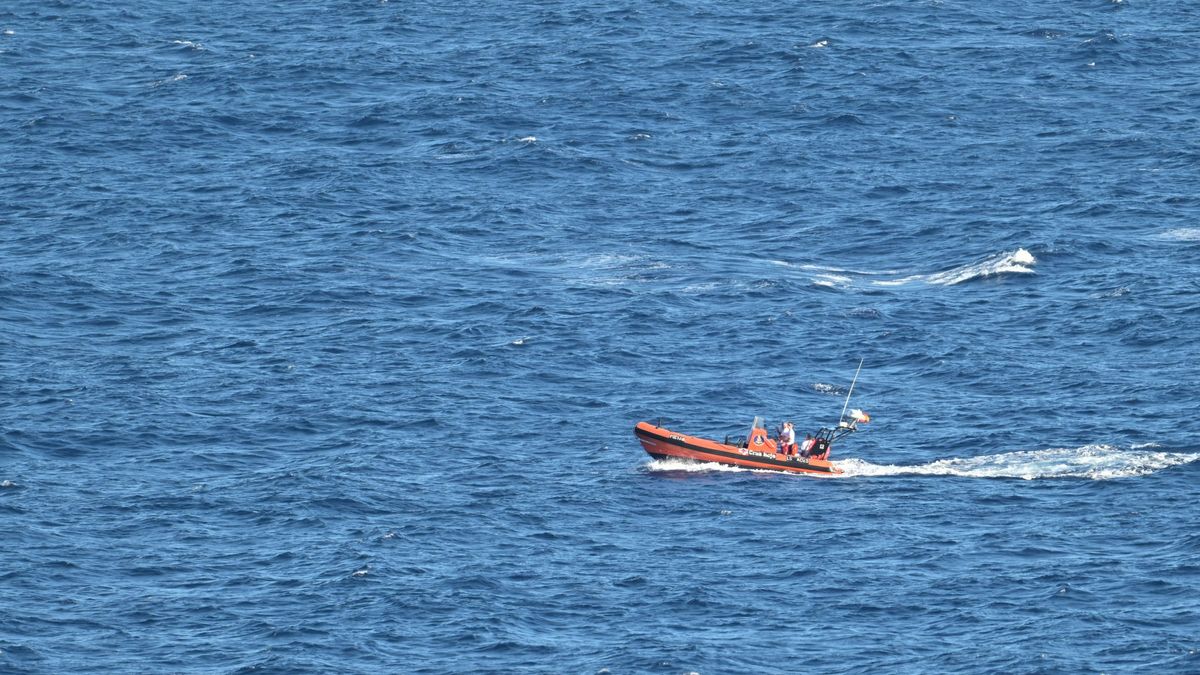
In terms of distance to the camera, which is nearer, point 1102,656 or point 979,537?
point 1102,656

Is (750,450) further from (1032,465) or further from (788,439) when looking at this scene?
(1032,465)

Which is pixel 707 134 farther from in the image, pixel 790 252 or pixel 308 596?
pixel 308 596

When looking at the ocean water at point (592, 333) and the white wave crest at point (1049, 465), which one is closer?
the ocean water at point (592, 333)

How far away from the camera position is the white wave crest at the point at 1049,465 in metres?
104

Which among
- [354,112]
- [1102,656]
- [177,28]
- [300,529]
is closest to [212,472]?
[300,529]

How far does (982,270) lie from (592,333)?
2490cm

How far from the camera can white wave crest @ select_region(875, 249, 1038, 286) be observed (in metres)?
132

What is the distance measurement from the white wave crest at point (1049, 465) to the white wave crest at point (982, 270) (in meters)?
27.4

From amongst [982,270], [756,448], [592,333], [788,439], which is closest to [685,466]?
[756,448]

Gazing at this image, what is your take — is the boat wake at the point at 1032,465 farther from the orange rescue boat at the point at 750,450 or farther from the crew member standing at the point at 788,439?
the crew member standing at the point at 788,439

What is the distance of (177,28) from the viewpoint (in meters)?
188

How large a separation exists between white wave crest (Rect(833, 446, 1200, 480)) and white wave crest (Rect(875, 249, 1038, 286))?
2742cm

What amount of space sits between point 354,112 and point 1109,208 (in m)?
56.7

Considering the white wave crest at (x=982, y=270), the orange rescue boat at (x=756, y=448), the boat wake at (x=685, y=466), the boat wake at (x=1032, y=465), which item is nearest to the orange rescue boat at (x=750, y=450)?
the orange rescue boat at (x=756, y=448)
